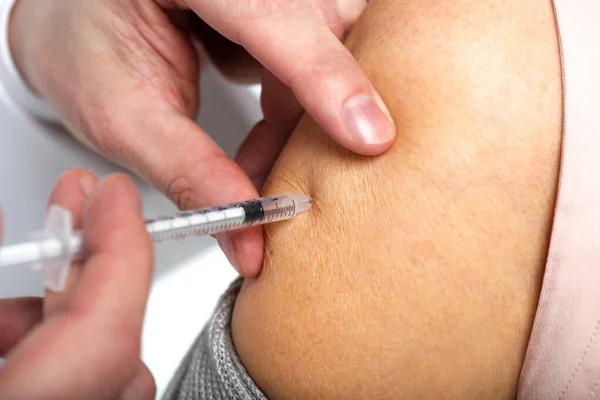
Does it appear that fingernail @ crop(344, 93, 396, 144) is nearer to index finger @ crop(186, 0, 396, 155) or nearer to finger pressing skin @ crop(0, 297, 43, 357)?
index finger @ crop(186, 0, 396, 155)

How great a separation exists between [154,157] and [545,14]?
0.55 meters

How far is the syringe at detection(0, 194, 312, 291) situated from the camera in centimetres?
49

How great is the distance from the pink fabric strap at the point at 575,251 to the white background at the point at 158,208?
896 mm

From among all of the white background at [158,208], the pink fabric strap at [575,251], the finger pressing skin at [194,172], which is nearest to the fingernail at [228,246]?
the finger pressing skin at [194,172]

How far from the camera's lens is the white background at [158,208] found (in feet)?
3.95

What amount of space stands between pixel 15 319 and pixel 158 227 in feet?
0.62

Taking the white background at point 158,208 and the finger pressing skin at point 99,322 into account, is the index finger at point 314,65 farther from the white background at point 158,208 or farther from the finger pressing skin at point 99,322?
the white background at point 158,208

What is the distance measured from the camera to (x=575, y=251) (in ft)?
1.94

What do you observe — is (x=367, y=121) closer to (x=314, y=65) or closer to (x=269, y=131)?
(x=314, y=65)

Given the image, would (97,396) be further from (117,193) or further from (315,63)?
(315,63)

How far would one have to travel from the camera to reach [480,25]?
66cm

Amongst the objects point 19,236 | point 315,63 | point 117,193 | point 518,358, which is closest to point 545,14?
point 315,63

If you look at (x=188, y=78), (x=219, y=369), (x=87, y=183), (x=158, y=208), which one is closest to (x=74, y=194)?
(x=87, y=183)

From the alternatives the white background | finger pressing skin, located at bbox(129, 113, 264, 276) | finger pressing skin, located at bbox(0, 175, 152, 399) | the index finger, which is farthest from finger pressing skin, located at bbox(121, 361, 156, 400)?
the white background
